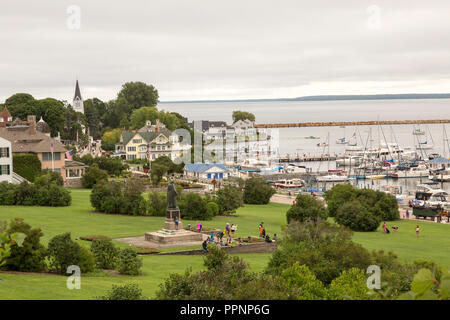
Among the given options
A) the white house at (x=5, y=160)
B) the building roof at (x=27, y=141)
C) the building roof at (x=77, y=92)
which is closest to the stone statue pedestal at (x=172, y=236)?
the white house at (x=5, y=160)

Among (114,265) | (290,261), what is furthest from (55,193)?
(290,261)

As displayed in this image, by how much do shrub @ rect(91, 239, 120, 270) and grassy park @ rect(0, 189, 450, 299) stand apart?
1.54 metres

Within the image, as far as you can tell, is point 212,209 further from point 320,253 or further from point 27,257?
point 320,253

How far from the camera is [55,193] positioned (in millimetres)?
48875

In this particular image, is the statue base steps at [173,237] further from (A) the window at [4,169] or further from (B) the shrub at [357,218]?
(A) the window at [4,169]

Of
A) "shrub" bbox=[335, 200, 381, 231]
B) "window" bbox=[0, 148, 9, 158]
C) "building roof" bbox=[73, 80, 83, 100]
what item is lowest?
"shrub" bbox=[335, 200, 381, 231]

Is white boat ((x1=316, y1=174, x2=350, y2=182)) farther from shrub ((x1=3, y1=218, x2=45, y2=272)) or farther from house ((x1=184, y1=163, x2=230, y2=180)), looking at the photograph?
shrub ((x1=3, y1=218, x2=45, y2=272))

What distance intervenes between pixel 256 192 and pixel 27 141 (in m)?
29.4

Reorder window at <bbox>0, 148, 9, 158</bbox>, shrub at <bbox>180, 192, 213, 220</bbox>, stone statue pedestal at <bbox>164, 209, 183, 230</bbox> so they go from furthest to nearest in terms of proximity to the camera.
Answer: window at <bbox>0, 148, 9, 158</bbox> → shrub at <bbox>180, 192, 213, 220</bbox> → stone statue pedestal at <bbox>164, 209, 183, 230</bbox>

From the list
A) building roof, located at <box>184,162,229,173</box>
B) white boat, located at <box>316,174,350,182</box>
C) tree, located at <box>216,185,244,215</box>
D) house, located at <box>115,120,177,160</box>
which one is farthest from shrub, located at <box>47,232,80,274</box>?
house, located at <box>115,120,177,160</box>

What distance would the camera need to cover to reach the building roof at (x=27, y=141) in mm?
70750

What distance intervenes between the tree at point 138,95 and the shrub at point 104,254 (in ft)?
482

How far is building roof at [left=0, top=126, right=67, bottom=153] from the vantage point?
7075 cm
